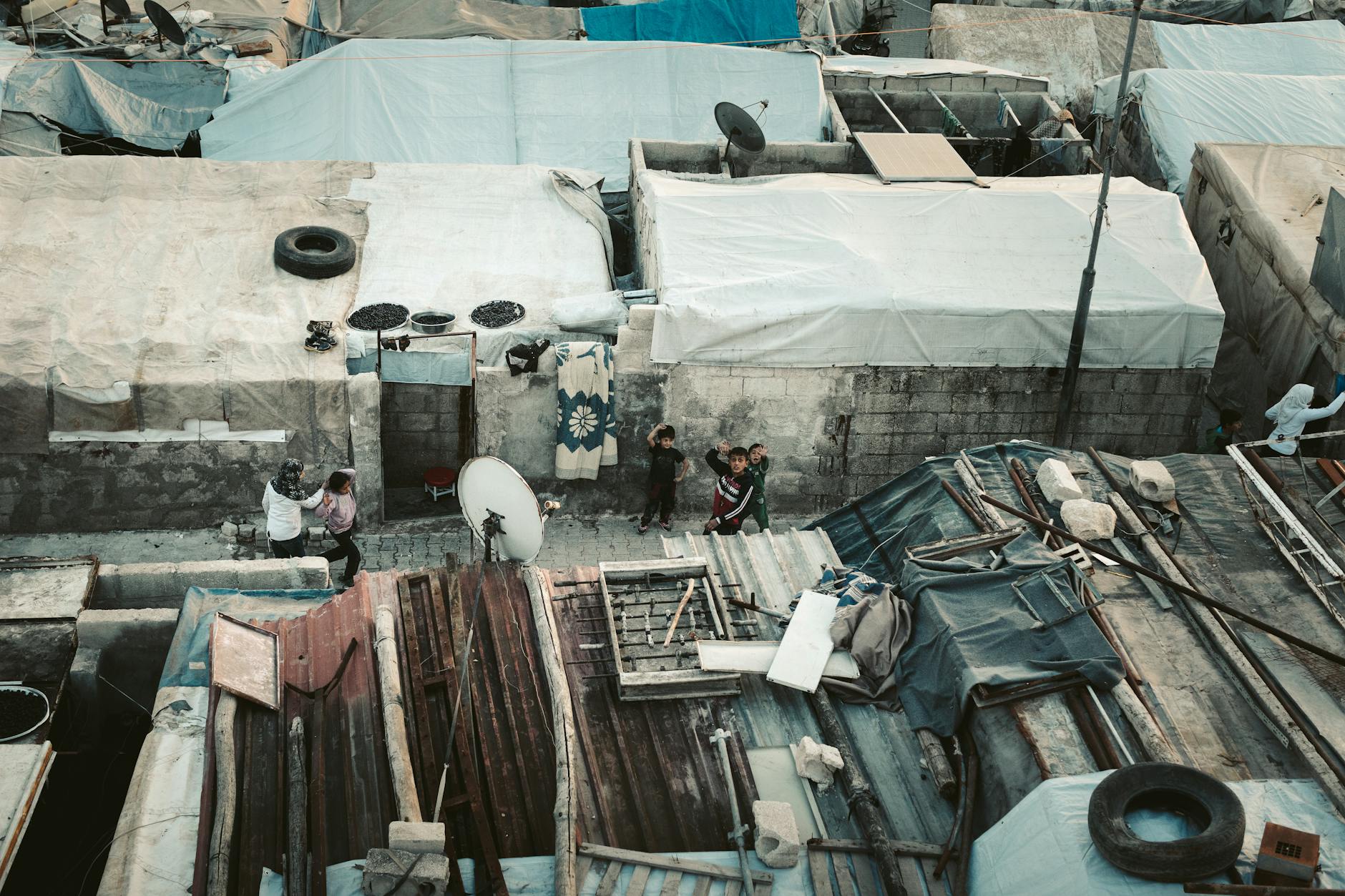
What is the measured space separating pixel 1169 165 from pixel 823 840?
14.1 meters

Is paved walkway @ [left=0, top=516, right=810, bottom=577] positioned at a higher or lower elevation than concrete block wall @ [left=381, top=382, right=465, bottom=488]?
lower

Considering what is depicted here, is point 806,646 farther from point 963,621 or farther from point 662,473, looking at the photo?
point 662,473

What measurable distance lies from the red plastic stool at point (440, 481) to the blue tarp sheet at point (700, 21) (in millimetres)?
10416

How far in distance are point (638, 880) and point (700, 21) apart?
17215 mm

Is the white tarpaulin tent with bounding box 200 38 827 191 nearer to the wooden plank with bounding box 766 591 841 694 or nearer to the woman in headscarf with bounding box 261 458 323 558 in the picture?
the woman in headscarf with bounding box 261 458 323 558

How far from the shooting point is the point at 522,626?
9555mm

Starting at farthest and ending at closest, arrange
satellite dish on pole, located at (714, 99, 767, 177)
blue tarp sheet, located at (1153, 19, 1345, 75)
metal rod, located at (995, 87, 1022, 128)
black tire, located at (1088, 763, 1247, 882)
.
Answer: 1. blue tarp sheet, located at (1153, 19, 1345, 75)
2. metal rod, located at (995, 87, 1022, 128)
3. satellite dish on pole, located at (714, 99, 767, 177)
4. black tire, located at (1088, 763, 1247, 882)

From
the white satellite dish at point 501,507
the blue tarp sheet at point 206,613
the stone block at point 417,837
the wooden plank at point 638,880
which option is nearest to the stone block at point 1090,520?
the white satellite dish at point 501,507

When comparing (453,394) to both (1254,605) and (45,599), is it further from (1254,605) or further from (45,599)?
(1254,605)

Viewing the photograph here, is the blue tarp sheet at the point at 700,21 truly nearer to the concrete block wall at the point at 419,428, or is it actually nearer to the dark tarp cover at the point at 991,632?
the concrete block wall at the point at 419,428

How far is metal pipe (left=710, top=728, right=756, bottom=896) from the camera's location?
7664 mm

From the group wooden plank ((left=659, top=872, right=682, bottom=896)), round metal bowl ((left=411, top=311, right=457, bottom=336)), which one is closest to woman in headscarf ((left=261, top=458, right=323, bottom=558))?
round metal bowl ((left=411, top=311, right=457, bottom=336))

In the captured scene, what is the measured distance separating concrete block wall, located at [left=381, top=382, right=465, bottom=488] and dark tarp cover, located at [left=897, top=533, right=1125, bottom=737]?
6.16 metres

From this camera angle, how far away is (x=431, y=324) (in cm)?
1391
